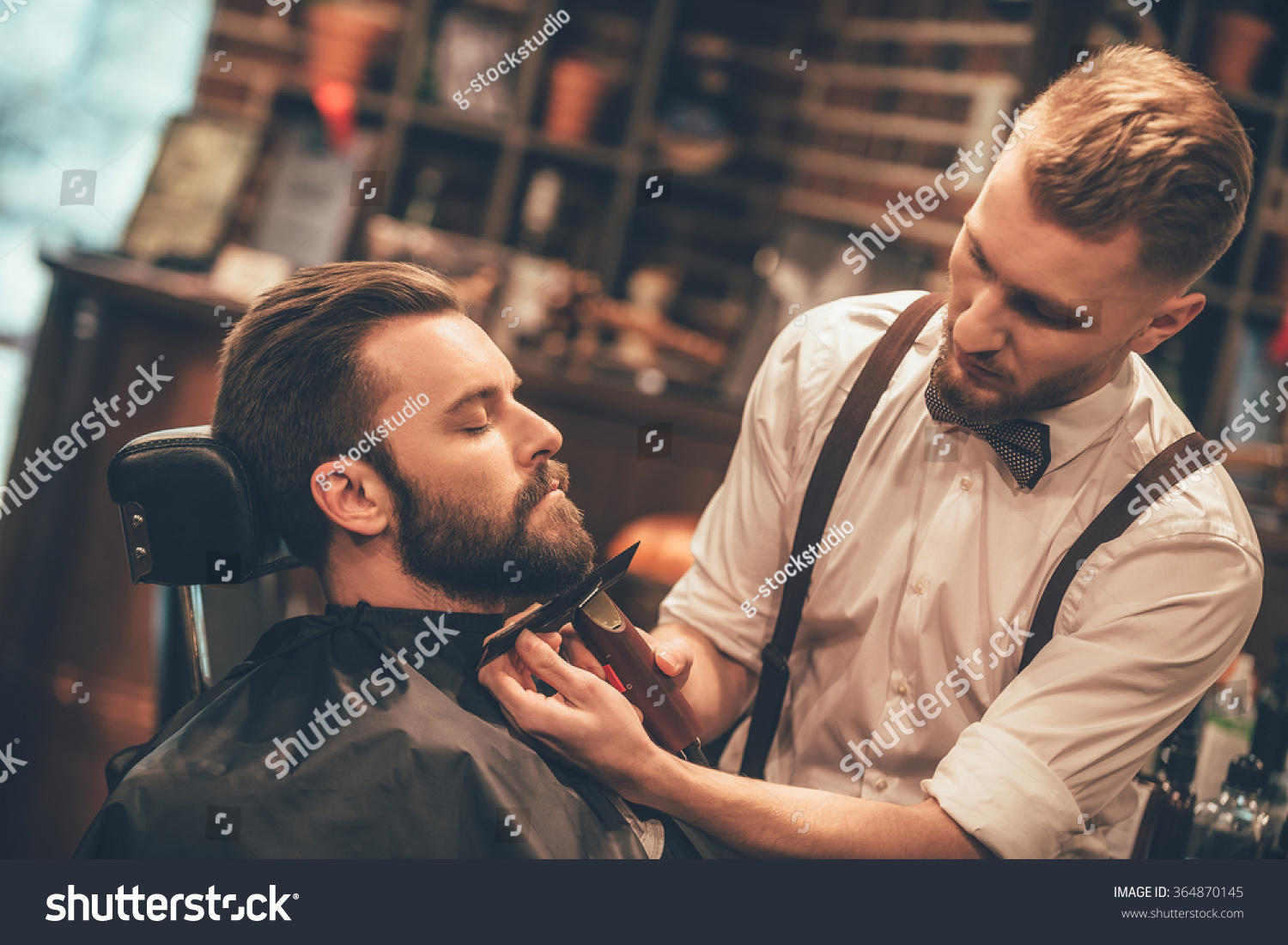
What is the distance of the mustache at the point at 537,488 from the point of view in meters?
1.27

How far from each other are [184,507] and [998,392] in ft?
3.30

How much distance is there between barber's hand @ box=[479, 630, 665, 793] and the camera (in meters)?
1.06

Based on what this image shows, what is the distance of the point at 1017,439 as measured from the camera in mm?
1253

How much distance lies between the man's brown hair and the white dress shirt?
1.84 feet

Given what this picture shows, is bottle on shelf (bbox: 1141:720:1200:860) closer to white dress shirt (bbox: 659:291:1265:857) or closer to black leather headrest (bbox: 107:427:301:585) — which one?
white dress shirt (bbox: 659:291:1265:857)

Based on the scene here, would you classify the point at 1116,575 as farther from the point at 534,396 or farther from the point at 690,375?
the point at 690,375

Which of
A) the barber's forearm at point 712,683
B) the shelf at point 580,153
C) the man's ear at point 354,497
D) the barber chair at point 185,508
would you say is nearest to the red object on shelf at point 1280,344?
the shelf at point 580,153

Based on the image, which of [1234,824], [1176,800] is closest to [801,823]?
[1176,800]

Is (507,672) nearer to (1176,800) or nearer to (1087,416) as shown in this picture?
(1087,416)

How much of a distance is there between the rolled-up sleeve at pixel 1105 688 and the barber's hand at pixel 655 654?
35cm

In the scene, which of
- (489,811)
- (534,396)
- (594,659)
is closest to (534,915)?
(489,811)

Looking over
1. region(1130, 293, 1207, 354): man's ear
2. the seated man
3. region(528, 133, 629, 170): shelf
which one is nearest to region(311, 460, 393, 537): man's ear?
the seated man

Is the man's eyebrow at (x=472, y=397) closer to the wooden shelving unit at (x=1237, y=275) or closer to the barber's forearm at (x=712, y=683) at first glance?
the barber's forearm at (x=712, y=683)

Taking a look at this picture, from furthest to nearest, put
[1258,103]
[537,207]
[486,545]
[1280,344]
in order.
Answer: [537,207] < [1280,344] < [1258,103] < [486,545]
